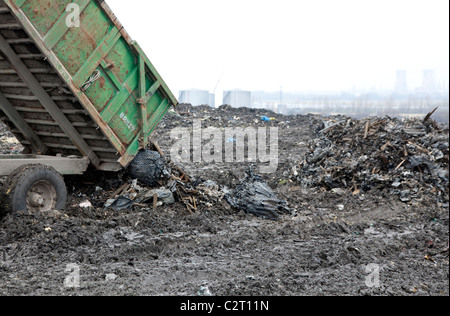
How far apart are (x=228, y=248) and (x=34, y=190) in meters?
2.57

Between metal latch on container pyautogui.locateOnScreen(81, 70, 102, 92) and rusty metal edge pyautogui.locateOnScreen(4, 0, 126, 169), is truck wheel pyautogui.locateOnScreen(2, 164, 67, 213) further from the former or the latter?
metal latch on container pyautogui.locateOnScreen(81, 70, 102, 92)

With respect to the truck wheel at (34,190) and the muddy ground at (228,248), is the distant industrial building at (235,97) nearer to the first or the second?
the muddy ground at (228,248)

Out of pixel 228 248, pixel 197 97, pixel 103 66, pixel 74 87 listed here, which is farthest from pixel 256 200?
pixel 197 97

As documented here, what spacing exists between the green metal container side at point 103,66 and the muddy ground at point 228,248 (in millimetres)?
978

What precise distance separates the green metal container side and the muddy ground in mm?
978

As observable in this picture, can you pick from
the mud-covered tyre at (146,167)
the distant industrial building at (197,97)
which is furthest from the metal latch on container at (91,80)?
the distant industrial building at (197,97)

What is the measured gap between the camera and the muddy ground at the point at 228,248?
13.9 feet

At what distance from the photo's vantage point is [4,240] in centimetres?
528

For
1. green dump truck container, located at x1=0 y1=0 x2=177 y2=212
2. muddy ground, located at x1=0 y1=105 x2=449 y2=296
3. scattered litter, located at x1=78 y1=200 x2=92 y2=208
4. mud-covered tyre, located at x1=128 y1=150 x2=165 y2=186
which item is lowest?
muddy ground, located at x1=0 y1=105 x2=449 y2=296

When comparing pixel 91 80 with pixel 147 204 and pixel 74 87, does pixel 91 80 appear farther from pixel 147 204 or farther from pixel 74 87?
pixel 147 204

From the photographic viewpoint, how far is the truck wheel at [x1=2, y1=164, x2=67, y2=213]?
576 cm

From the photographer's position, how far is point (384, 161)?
350 inches

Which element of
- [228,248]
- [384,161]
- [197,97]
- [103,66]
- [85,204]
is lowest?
[228,248]

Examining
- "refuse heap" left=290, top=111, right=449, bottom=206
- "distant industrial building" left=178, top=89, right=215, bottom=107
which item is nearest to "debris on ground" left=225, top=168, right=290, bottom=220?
"refuse heap" left=290, top=111, right=449, bottom=206
